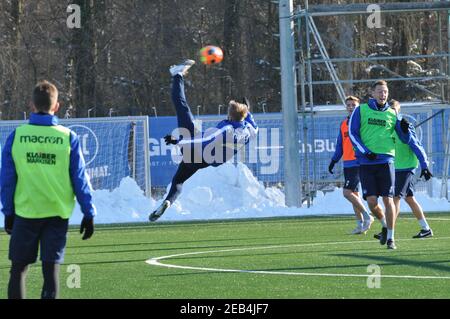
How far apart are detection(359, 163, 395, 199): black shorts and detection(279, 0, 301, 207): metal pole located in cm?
1178

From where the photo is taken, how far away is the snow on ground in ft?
88.3

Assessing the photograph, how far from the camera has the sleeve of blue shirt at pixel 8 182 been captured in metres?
9.56

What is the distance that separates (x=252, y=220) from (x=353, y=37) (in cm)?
1669

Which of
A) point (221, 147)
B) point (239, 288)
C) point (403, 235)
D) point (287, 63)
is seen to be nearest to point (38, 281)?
point (239, 288)

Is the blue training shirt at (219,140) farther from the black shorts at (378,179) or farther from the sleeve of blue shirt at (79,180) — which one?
the sleeve of blue shirt at (79,180)

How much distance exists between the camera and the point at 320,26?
139ft

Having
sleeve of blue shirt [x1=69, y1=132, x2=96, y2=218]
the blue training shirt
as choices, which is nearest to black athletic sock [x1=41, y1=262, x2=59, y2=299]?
sleeve of blue shirt [x1=69, y1=132, x2=96, y2=218]

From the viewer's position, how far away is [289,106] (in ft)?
92.9

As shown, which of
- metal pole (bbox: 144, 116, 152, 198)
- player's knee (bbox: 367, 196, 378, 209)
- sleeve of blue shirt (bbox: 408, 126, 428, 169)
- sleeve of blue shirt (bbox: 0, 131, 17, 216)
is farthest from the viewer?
metal pole (bbox: 144, 116, 152, 198)

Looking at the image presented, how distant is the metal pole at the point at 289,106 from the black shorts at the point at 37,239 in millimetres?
18692

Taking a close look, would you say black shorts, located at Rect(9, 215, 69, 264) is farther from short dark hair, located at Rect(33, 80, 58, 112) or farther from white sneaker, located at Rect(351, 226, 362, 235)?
white sneaker, located at Rect(351, 226, 362, 235)

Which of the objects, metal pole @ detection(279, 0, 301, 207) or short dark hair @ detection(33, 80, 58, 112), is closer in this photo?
short dark hair @ detection(33, 80, 58, 112)

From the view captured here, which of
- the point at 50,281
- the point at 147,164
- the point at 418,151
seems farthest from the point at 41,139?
the point at 147,164
